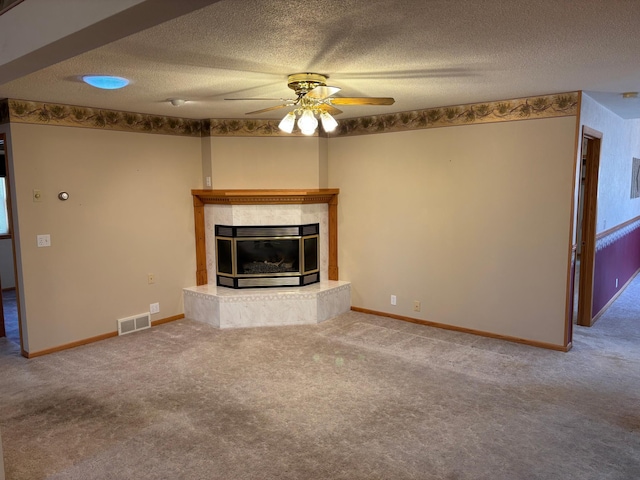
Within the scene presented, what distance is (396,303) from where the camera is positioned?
5324 millimetres

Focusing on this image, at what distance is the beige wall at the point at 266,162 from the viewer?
5.36 m

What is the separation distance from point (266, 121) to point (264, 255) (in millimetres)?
1573

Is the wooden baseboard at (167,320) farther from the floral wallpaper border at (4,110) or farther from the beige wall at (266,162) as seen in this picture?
the floral wallpaper border at (4,110)

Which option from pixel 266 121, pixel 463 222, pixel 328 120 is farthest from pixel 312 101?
pixel 463 222

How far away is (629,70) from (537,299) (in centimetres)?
207

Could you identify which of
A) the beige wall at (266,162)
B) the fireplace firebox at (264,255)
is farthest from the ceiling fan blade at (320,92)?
the fireplace firebox at (264,255)

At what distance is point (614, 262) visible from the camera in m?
5.90

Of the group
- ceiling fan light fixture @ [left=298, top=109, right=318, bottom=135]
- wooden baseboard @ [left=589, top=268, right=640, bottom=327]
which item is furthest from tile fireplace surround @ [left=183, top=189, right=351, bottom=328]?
wooden baseboard @ [left=589, top=268, right=640, bottom=327]

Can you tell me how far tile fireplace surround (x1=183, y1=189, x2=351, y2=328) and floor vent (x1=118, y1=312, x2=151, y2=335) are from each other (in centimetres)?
51

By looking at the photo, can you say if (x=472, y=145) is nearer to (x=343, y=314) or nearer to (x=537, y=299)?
(x=537, y=299)

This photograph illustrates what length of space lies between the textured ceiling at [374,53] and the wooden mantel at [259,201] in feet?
4.09

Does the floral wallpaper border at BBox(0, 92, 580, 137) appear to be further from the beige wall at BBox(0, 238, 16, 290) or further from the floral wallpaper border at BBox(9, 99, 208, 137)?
the beige wall at BBox(0, 238, 16, 290)

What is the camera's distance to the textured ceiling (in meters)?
2.09

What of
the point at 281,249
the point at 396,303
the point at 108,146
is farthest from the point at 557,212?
the point at 108,146
